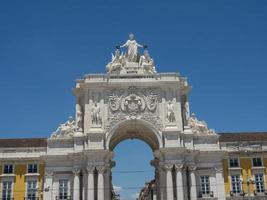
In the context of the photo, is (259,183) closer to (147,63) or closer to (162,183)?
(162,183)

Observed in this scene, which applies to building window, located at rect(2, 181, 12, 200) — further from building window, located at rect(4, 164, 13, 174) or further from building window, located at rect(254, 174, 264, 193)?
building window, located at rect(254, 174, 264, 193)

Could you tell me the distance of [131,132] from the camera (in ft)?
208

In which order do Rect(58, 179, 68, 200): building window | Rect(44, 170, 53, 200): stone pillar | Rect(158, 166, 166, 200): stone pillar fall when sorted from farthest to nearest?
Rect(158, 166, 166, 200): stone pillar → Rect(58, 179, 68, 200): building window → Rect(44, 170, 53, 200): stone pillar

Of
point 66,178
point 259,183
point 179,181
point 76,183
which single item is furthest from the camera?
point 259,183

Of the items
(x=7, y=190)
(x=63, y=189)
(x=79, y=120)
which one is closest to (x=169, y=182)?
(x=63, y=189)

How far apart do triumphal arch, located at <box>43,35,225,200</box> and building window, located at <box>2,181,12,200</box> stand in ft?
13.9

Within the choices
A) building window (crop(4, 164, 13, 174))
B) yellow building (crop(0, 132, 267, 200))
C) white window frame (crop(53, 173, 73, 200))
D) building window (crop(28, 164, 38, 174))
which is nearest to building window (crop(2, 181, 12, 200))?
yellow building (crop(0, 132, 267, 200))

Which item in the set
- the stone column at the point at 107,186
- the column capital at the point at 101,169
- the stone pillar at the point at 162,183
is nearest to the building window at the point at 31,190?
the column capital at the point at 101,169

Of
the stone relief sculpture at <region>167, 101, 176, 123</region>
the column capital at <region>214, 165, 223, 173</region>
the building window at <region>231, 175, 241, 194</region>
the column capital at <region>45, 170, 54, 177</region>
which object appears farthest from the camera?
the stone relief sculpture at <region>167, 101, 176, 123</region>

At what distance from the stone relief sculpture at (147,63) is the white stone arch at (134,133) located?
691 centimetres

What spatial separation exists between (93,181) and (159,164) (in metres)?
8.22

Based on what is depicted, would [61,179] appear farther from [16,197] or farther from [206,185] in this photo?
[206,185]

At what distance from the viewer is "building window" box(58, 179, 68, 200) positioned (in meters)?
57.8

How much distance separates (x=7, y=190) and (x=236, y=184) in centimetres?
2647
